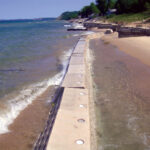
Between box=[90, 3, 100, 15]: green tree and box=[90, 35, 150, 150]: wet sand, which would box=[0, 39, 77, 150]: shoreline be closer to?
box=[90, 35, 150, 150]: wet sand

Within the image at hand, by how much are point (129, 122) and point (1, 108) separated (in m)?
3.19

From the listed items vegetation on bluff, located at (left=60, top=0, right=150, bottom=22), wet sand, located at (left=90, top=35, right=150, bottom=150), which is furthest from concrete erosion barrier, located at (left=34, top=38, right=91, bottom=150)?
vegetation on bluff, located at (left=60, top=0, right=150, bottom=22)

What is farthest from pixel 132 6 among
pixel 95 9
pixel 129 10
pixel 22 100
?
pixel 22 100

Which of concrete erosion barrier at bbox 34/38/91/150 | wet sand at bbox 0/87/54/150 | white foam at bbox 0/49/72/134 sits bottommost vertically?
wet sand at bbox 0/87/54/150

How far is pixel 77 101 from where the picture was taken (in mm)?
4973

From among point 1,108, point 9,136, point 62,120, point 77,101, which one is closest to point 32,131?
point 9,136

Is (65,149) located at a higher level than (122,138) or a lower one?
higher

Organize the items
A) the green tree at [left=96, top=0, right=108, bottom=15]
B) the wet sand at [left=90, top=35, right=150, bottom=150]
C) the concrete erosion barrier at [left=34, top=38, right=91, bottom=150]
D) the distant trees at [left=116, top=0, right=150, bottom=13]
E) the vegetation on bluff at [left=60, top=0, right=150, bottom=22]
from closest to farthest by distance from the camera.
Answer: the concrete erosion barrier at [left=34, top=38, right=91, bottom=150] < the wet sand at [left=90, top=35, right=150, bottom=150] < the vegetation on bluff at [left=60, top=0, right=150, bottom=22] < the distant trees at [left=116, top=0, right=150, bottom=13] < the green tree at [left=96, top=0, right=108, bottom=15]

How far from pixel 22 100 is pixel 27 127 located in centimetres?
161

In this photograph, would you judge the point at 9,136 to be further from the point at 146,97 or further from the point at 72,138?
the point at 146,97

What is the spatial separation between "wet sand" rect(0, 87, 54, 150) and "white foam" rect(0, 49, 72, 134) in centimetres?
15

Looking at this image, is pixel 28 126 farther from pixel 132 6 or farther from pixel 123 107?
pixel 132 6

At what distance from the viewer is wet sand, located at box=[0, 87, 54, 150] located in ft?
13.0

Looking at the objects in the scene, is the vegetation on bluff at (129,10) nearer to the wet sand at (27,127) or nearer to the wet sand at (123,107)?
the wet sand at (123,107)
